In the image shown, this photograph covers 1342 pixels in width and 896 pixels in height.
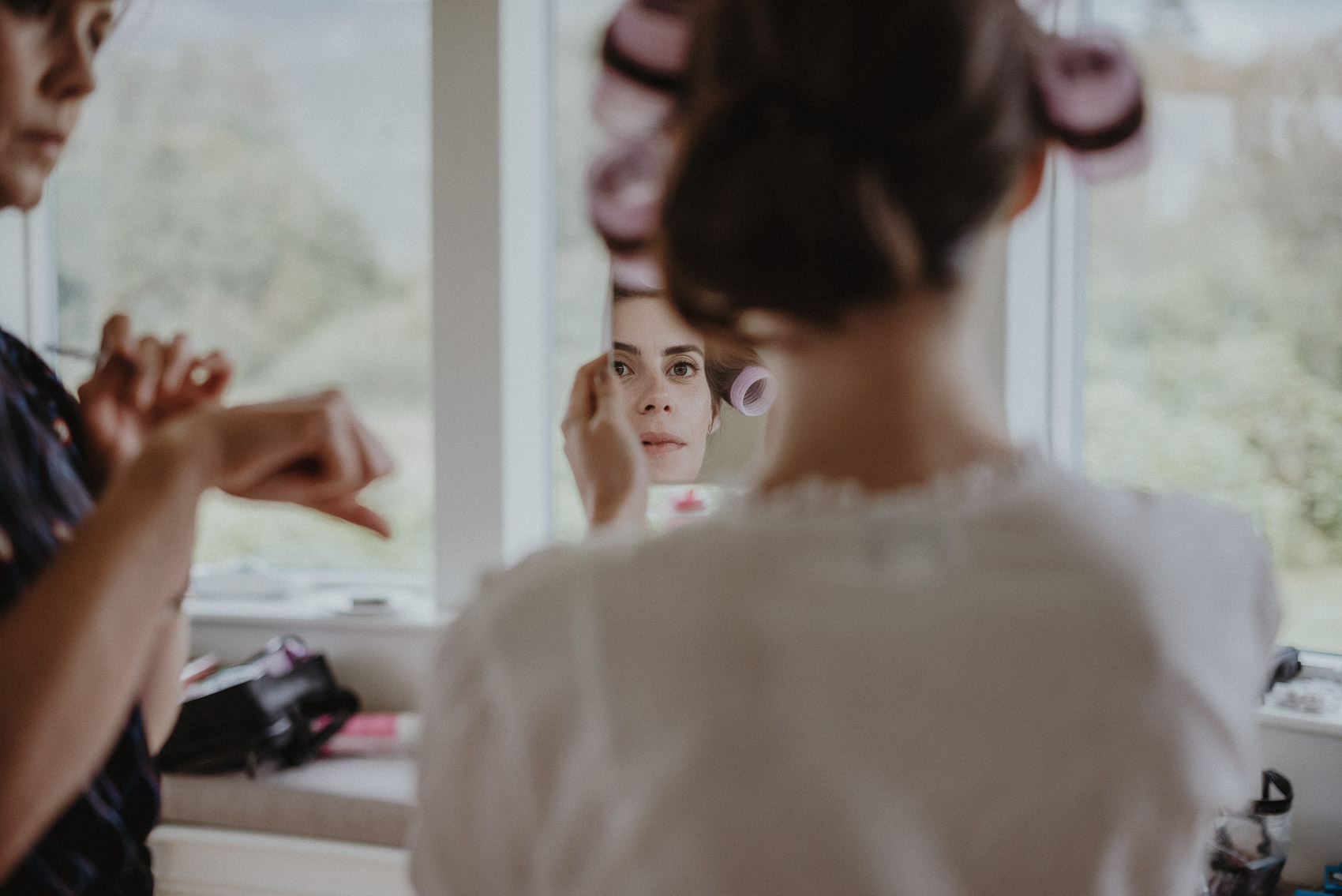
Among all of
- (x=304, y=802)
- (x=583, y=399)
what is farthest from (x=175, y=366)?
(x=304, y=802)

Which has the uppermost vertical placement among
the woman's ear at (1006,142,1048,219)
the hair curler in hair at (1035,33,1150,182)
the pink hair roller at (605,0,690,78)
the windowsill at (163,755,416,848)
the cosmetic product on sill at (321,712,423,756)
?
the pink hair roller at (605,0,690,78)

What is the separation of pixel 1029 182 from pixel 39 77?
0.55 meters

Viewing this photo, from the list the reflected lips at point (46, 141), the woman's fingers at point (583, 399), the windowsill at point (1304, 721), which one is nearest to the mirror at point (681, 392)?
the woman's fingers at point (583, 399)

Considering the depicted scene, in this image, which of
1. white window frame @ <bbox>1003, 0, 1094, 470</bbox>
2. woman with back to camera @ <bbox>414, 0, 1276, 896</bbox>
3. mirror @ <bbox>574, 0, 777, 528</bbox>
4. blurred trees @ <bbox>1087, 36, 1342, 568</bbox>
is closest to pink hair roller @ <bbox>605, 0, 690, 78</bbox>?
woman with back to camera @ <bbox>414, 0, 1276, 896</bbox>

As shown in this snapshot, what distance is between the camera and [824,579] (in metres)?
0.44

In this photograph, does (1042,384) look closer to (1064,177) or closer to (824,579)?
(1064,177)

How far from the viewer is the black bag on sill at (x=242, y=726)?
1865 mm

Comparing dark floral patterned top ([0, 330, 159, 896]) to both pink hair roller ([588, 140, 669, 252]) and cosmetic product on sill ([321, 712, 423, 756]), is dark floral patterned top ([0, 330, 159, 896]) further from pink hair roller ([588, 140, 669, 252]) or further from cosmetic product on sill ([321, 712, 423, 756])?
cosmetic product on sill ([321, 712, 423, 756])

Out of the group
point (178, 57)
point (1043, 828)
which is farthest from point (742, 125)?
point (178, 57)

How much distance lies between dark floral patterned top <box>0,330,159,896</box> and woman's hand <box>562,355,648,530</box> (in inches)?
12.8

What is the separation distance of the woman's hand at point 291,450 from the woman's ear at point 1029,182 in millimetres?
359

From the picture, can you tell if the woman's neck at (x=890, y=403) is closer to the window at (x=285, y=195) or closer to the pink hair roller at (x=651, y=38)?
the pink hair roller at (x=651, y=38)

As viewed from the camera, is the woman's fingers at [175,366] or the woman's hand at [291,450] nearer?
the woman's hand at [291,450]

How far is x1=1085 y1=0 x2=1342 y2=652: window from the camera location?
5.57 ft
